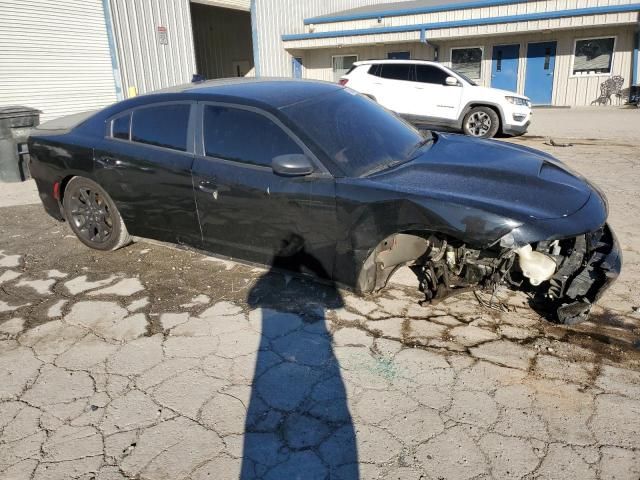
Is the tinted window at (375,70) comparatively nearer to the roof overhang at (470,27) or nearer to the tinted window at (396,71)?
the tinted window at (396,71)

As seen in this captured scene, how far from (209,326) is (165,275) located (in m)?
1.07

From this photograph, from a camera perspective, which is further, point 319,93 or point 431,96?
point 431,96

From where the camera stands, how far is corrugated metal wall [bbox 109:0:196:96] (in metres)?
11.9

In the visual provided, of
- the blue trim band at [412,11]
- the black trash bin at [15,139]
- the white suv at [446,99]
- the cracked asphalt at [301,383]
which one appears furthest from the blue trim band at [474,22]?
the cracked asphalt at [301,383]

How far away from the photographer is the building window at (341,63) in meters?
21.8

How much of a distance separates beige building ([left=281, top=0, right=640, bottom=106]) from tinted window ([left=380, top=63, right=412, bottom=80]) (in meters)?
8.10

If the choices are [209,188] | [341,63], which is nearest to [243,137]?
[209,188]

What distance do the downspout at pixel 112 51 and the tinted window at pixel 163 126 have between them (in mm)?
8736

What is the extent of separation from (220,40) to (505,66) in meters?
12.1

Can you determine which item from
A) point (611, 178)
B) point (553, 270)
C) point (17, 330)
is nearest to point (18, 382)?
point (17, 330)

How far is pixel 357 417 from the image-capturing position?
8.28 ft

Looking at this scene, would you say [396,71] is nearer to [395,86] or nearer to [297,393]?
[395,86]

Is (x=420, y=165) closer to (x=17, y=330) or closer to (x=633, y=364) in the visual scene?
(x=633, y=364)

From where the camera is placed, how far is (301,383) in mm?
2803
